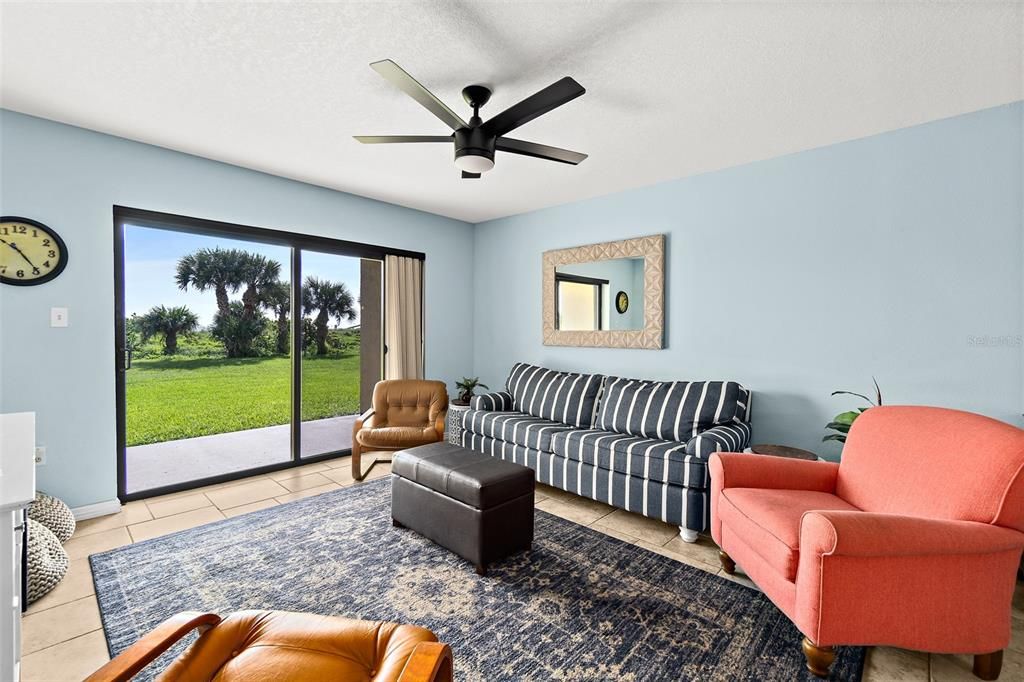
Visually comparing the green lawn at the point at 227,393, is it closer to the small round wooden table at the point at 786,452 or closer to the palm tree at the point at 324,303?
the palm tree at the point at 324,303

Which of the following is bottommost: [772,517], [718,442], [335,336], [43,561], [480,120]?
[43,561]

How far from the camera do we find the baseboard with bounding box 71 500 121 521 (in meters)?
2.93

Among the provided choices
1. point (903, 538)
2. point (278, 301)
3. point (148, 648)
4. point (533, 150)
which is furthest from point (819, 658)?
point (278, 301)

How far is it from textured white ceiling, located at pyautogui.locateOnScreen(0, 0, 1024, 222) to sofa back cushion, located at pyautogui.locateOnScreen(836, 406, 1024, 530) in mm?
1673

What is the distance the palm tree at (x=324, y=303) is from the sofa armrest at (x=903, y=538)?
4.33 metres

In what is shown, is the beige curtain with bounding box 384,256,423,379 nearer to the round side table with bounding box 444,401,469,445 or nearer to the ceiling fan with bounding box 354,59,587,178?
the round side table with bounding box 444,401,469,445

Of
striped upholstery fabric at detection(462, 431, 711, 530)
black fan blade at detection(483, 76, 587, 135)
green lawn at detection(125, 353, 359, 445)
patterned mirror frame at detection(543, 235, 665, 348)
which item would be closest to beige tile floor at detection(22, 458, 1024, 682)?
striped upholstery fabric at detection(462, 431, 711, 530)

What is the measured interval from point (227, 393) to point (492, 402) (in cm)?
316

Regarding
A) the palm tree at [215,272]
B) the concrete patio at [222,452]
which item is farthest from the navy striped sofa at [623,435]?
the palm tree at [215,272]

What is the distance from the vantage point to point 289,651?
1.23 m

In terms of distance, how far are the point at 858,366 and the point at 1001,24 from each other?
1862mm

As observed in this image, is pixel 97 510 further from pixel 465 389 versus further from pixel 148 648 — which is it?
pixel 465 389

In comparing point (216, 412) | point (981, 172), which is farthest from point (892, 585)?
point (216, 412)

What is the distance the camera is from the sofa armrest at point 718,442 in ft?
8.75
